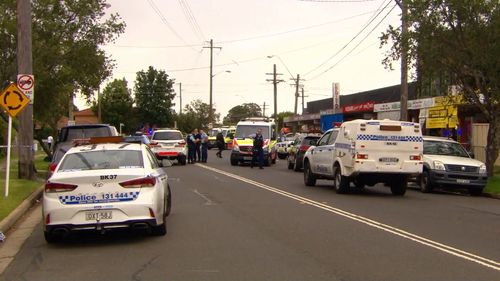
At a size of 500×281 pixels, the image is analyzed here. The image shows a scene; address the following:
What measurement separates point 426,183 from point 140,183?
11643mm

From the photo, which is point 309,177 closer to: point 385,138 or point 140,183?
point 385,138

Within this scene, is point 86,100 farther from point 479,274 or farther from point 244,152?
point 479,274

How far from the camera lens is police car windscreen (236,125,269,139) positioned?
3066cm

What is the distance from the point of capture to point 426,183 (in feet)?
60.6

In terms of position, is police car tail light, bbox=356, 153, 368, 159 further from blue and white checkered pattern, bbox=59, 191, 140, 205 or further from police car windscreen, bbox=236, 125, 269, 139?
police car windscreen, bbox=236, 125, 269, 139

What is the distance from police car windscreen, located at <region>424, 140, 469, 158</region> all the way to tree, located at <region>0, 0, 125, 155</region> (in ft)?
38.6

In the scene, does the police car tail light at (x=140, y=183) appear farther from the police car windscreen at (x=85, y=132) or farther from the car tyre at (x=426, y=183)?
the car tyre at (x=426, y=183)

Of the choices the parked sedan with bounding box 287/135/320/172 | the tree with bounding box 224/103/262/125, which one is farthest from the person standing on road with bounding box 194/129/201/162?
the tree with bounding box 224/103/262/125

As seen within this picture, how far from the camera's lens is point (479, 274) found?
288 inches

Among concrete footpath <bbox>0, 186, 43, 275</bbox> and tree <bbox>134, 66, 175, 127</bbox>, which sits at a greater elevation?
tree <bbox>134, 66, 175, 127</bbox>

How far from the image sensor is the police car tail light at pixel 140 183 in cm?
911

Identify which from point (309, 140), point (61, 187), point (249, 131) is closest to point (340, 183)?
point (309, 140)

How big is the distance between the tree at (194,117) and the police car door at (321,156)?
7399 centimetres

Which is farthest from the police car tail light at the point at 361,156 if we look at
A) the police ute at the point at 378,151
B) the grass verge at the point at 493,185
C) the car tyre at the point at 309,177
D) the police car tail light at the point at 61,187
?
the police car tail light at the point at 61,187
